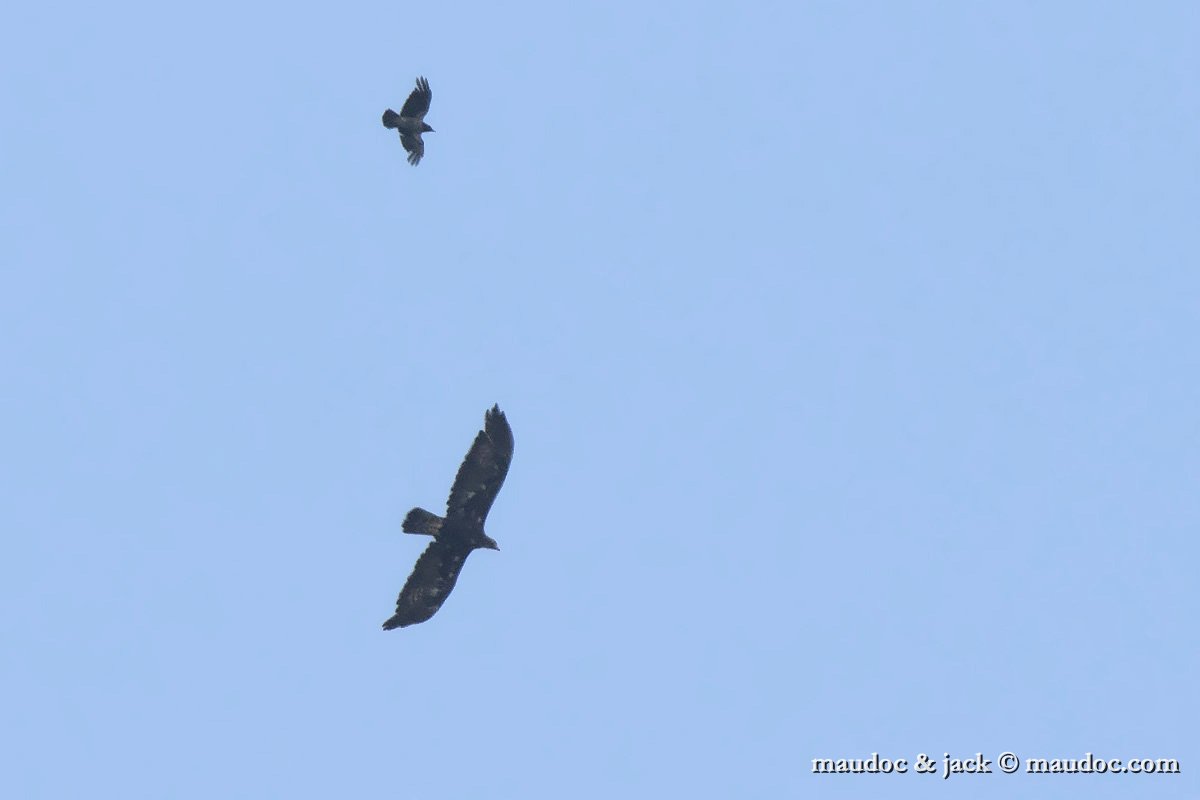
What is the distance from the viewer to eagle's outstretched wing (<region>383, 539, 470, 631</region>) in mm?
31453

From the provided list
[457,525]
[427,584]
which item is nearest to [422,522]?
[457,525]

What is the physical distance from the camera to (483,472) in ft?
99.4

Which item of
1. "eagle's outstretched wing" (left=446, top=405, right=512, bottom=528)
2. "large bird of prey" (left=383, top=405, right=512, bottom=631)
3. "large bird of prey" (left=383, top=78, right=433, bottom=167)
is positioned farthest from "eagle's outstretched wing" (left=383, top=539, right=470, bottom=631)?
"large bird of prey" (left=383, top=78, right=433, bottom=167)

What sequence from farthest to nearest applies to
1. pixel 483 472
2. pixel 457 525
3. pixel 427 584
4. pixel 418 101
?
pixel 418 101
pixel 427 584
pixel 457 525
pixel 483 472

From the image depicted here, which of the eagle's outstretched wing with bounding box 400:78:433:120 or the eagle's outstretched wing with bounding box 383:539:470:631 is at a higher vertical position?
the eagle's outstretched wing with bounding box 400:78:433:120

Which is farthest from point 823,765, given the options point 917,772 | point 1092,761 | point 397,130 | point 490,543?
point 397,130

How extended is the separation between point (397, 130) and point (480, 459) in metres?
11.2

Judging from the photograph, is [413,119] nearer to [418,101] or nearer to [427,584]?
[418,101]

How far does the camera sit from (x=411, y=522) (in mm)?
30609

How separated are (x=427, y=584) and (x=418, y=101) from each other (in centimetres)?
1226

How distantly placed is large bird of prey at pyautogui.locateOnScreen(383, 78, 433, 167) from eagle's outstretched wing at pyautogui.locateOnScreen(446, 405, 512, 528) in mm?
10475

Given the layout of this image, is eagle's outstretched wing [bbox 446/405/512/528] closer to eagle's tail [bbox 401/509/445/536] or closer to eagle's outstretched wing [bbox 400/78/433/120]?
eagle's tail [bbox 401/509/445/536]

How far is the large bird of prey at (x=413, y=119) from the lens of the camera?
125 feet

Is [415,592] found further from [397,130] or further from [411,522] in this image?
[397,130]
